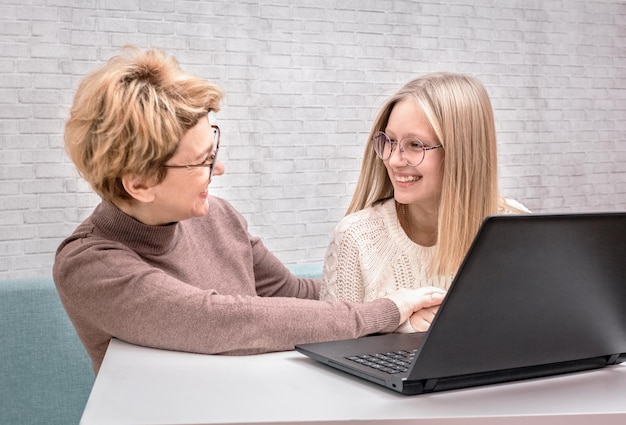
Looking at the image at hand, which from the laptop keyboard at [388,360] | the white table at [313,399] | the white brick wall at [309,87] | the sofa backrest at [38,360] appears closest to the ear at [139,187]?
the white table at [313,399]

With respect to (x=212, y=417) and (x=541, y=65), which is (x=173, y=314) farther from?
(x=541, y=65)

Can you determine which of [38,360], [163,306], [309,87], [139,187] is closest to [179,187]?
[139,187]

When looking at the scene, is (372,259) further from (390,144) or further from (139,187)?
(139,187)

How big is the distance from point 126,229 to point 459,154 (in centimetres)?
71

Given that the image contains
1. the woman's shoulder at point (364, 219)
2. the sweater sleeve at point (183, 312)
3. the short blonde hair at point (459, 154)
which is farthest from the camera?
the woman's shoulder at point (364, 219)

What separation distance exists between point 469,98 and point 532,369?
84 cm

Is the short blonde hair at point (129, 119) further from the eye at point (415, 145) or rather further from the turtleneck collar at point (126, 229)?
the eye at point (415, 145)

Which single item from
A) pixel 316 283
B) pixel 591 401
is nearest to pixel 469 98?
pixel 316 283

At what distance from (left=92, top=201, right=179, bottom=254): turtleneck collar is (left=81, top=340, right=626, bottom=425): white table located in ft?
1.08

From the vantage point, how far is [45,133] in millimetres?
4363

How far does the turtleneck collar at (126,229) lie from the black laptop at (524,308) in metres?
0.50

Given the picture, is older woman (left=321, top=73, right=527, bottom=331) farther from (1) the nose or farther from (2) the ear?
(2) the ear

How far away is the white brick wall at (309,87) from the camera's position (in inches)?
171

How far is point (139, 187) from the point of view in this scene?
52.6 inches
